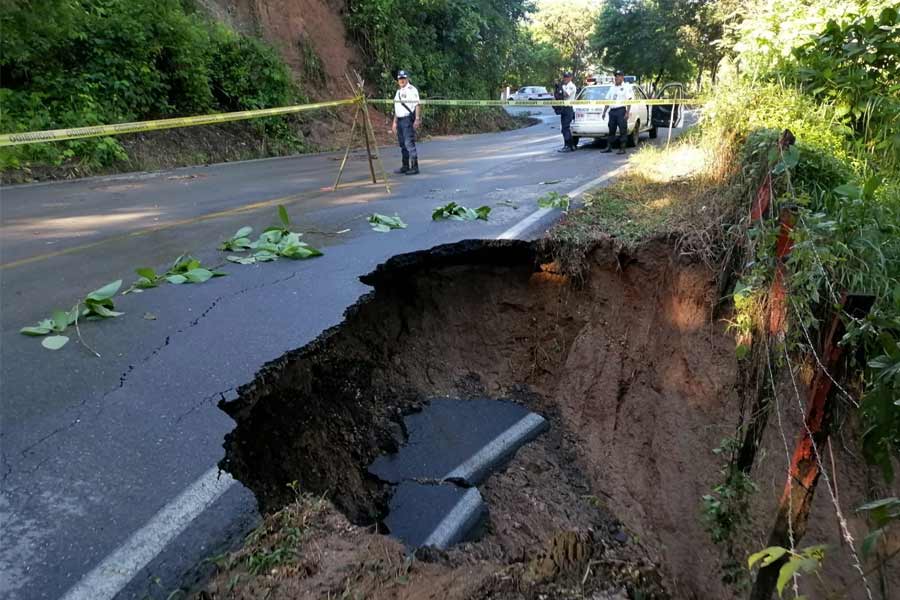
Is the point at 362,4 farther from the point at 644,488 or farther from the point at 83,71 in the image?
the point at 644,488

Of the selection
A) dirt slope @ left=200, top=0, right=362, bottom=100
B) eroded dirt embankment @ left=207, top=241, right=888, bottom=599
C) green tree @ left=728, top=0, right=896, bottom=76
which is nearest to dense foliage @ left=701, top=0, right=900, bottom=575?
green tree @ left=728, top=0, right=896, bottom=76

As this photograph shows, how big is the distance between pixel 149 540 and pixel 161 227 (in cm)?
560

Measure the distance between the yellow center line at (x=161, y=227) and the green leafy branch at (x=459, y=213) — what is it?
102 inches

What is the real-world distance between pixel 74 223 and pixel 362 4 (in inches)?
690

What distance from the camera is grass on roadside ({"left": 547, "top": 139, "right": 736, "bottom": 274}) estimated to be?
540cm

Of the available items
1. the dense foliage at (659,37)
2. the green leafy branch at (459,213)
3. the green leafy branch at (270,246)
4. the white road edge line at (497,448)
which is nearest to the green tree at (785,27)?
the green leafy branch at (459,213)

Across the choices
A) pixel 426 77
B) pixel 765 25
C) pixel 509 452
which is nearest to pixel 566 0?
pixel 426 77

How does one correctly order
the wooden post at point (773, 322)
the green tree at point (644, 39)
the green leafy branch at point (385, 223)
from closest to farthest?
the wooden post at point (773, 322), the green leafy branch at point (385, 223), the green tree at point (644, 39)

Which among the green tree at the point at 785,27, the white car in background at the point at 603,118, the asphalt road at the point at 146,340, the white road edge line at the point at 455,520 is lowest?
the white road edge line at the point at 455,520

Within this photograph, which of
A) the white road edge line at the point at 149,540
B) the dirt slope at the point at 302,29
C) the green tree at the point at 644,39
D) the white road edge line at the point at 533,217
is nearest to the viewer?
the white road edge line at the point at 149,540

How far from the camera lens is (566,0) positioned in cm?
6378

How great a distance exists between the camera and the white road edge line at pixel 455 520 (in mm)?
3838

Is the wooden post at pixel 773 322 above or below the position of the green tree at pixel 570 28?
below

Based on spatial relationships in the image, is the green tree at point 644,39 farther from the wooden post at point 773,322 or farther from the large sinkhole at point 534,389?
the wooden post at point 773,322
